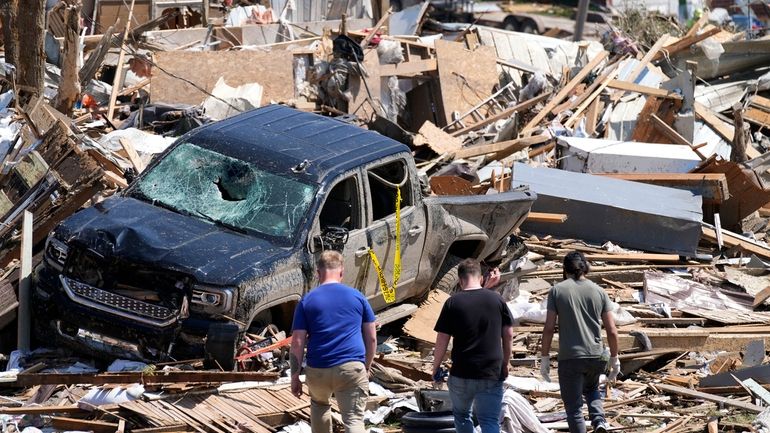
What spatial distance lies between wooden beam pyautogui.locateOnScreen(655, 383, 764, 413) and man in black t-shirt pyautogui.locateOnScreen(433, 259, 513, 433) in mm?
2790

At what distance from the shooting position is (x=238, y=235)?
9.50 m

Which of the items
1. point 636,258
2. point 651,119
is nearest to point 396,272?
point 636,258

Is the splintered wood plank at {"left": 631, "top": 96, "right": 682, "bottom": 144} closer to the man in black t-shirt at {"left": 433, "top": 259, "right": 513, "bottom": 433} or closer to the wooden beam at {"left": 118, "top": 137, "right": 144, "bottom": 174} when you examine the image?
the wooden beam at {"left": 118, "top": 137, "right": 144, "bottom": 174}

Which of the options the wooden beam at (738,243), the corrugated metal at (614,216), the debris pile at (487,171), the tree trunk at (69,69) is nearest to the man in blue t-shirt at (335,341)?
the debris pile at (487,171)

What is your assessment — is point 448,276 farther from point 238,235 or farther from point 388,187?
point 238,235

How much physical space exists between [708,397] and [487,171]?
661 centimetres

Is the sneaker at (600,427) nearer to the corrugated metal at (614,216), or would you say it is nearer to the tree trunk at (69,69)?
the corrugated metal at (614,216)

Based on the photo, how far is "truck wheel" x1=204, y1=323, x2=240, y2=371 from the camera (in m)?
8.56

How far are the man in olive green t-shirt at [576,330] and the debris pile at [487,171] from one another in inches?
22.4

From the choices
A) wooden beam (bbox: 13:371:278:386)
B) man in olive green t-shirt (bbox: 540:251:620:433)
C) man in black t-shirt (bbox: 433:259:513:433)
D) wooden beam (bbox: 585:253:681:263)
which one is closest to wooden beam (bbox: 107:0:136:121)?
wooden beam (bbox: 585:253:681:263)

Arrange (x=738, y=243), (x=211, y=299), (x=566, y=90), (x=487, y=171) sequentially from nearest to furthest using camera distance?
1. (x=211, y=299)
2. (x=738, y=243)
3. (x=487, y=171)
4. (x=566, y=90)

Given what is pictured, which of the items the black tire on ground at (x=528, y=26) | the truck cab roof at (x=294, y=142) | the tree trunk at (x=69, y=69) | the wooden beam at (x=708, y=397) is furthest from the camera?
the black tire on ground at (x=528, y=26)

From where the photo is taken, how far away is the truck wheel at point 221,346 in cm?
856

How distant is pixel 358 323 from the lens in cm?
738
